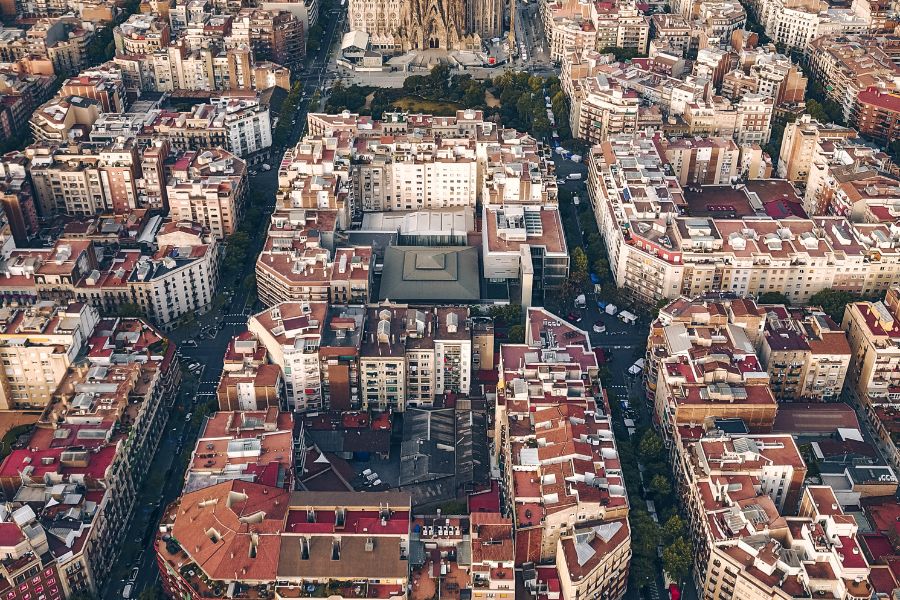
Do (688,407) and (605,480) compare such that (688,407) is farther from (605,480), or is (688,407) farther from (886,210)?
(886,210)

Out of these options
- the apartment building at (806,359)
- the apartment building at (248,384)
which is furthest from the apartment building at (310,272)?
the apartment building at (806,359)

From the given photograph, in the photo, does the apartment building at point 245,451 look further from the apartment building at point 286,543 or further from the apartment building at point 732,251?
the apartment building at point 732,251

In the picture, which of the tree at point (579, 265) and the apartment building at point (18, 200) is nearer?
the tree at point (579, 265)

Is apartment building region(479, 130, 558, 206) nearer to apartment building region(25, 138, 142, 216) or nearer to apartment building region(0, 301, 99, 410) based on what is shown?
apartment building region(25, 138, 142, 216)

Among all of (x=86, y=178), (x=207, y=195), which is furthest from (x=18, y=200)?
(x=207, y=195)

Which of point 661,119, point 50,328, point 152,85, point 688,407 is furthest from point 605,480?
point 152,85

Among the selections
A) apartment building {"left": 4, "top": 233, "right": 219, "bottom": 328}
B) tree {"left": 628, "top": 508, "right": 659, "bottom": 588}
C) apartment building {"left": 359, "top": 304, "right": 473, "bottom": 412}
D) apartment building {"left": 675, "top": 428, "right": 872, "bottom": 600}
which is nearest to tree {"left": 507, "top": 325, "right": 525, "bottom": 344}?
apartment building {"left": 359, "top": 304, "right": 473, "bottom": 412}
